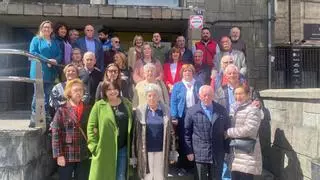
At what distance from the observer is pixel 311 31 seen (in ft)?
42.9

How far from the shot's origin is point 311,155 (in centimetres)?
528

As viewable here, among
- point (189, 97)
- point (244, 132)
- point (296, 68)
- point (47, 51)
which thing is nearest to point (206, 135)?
point (244, 132)

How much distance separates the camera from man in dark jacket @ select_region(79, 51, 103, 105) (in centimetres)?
589

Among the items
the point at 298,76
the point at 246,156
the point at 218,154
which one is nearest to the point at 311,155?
the point at 246,156

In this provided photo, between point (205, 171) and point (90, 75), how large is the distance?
2.12 m

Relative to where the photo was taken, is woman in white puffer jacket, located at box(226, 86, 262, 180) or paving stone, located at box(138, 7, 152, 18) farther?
paving stone, located at box(138, 7, 152, 18)

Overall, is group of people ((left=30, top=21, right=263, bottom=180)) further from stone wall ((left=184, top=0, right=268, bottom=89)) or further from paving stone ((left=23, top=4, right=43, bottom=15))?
stone wall ((left=184, top=0, right=268, bottom=89))

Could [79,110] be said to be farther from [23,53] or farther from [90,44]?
[90,44]

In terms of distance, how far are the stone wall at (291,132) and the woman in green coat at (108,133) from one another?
2248 mm

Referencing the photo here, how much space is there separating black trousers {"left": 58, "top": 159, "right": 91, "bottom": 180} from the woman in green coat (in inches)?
10.1

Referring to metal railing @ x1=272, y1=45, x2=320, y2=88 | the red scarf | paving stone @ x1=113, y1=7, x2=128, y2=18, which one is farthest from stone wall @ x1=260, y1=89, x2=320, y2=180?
metal railing @ x1=272, y1=45, x2=320, y2=88

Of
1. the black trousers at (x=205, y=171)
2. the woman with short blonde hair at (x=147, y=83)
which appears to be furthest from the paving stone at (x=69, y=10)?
the black trousers at (x=205, y=171)

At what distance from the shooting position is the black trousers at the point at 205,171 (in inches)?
207

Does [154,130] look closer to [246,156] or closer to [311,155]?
[246,156]
